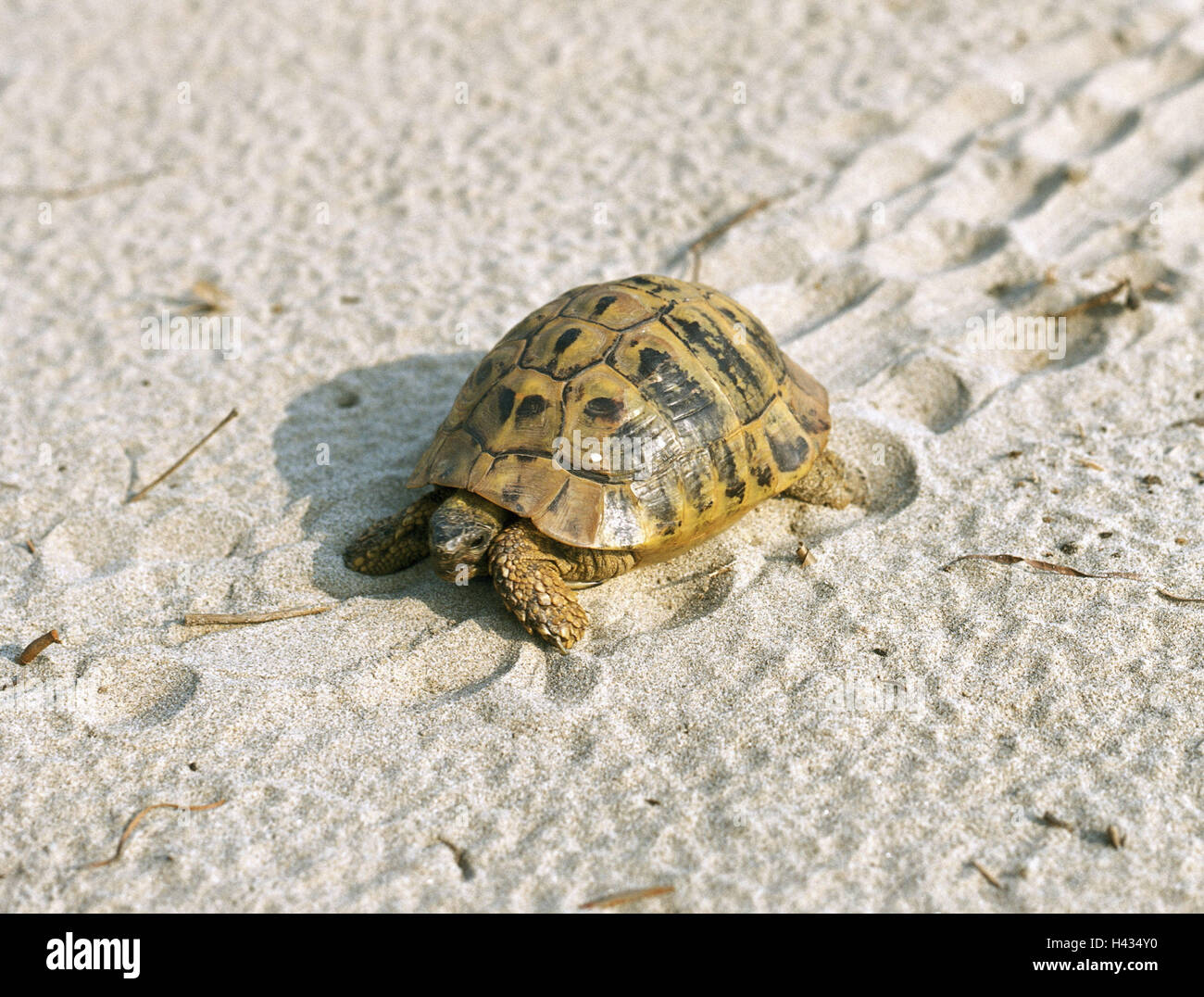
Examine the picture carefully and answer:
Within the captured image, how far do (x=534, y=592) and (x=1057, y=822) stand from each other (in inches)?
66.5

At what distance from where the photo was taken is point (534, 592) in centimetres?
330

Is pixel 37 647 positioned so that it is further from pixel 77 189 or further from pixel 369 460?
pixel 77 189

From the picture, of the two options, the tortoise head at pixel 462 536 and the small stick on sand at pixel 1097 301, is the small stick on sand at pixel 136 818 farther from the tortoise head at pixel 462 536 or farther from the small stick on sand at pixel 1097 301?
the small stick on sand at pixel 1097 301

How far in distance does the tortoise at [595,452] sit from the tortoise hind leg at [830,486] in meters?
0.12

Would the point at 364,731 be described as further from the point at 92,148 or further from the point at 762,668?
the point at 92,148

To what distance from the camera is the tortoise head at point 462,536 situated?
339 centimetres

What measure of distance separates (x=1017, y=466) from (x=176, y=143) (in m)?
5.98

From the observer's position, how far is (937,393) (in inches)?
176

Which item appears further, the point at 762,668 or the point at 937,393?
the point at 937,393

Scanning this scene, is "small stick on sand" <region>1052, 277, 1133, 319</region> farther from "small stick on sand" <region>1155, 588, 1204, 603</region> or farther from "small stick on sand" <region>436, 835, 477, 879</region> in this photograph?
"small stick on sand" <region>436, 835, 477, 879</region>

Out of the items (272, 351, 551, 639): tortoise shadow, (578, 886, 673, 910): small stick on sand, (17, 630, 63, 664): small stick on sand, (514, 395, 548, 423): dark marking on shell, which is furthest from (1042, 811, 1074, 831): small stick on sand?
(17, 630, 63, 664): small stick on sand
